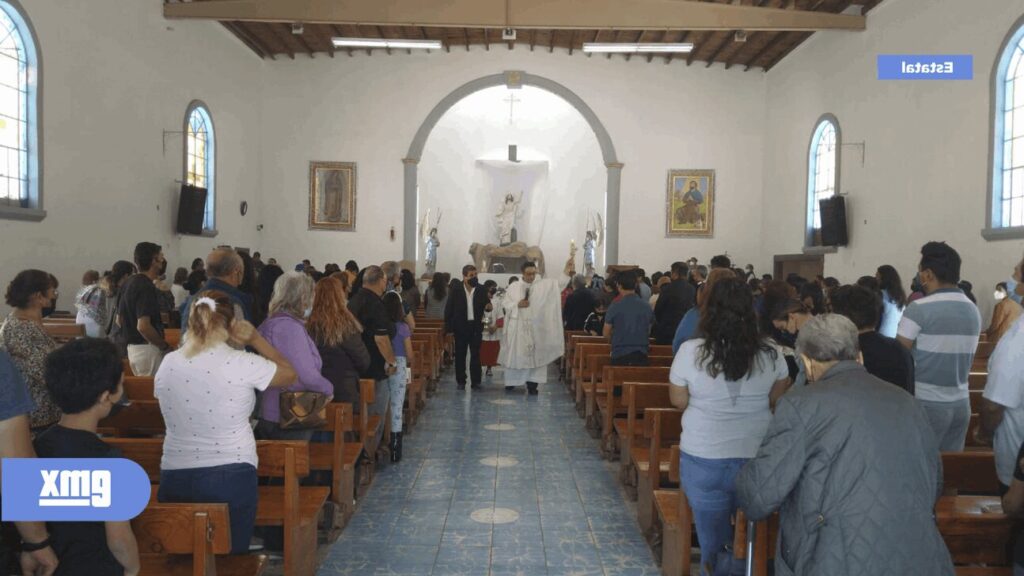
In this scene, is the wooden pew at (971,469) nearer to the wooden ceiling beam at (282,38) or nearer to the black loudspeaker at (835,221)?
the black loudspeaker at (835,221)

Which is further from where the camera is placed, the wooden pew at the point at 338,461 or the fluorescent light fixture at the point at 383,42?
the fluorescent light fixture at the point at 383,42

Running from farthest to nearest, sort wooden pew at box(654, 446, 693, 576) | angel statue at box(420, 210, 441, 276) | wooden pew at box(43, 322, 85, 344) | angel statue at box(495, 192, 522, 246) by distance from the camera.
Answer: angel statue at box(495, 192, 522, 246) < angel statue at box(420, 210, 441, 276) < wooden pew at box(43, 322, 85, 344) < wooden pew at box(654, 446, 693, 576)

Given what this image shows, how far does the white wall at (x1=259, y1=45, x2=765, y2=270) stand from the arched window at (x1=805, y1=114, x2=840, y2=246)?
2.57 meters

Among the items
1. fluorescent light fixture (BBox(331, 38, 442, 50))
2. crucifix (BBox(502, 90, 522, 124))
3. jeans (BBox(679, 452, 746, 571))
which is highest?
crucifix (BBox(502, 90, 522, 124))

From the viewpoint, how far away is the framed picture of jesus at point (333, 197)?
18531 mm

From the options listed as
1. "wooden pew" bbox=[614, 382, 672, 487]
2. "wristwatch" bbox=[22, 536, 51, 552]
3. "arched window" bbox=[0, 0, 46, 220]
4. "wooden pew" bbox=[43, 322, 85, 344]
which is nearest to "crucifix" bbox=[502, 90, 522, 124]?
"arched window" bbox=[0, 0, 46, 220]

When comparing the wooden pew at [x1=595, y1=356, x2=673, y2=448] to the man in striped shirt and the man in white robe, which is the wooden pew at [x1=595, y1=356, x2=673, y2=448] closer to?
the man in striped shirt

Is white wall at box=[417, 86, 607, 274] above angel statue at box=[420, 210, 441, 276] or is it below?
above

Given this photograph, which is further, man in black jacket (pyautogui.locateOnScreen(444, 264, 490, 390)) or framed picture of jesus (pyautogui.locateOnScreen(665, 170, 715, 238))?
framed picture of jesus (pyautogui.locateOnScreen(665, 170, 715, 238))

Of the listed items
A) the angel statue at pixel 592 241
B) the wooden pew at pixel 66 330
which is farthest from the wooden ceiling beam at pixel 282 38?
the wooden pew at pixel 66 330

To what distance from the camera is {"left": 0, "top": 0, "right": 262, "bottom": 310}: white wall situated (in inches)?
401

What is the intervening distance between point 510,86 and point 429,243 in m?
4.71

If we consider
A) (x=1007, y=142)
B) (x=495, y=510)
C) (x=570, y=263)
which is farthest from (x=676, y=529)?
(x=570, y=263)

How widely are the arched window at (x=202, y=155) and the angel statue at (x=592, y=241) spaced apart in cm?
886
